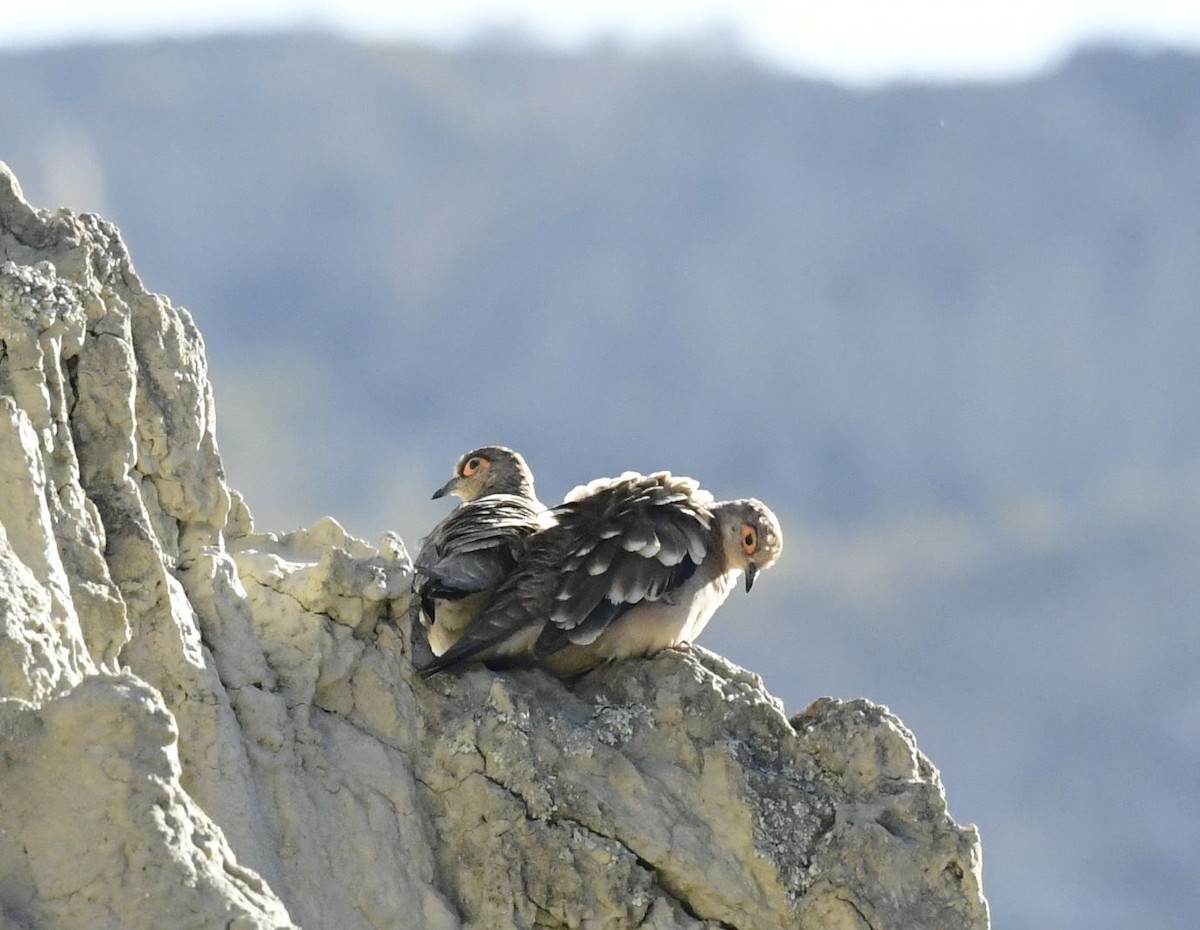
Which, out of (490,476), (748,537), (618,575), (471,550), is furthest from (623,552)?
(490,476)

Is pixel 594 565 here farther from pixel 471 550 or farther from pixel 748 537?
pixel 748 537

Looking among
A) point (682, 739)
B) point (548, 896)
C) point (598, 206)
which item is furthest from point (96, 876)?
point (598, 206)

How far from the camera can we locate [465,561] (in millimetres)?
9273

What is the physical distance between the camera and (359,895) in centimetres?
758

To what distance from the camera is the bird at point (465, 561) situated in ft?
29.3

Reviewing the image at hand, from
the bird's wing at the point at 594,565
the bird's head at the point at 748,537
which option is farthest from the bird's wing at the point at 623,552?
the bird's head at the point at 748,537

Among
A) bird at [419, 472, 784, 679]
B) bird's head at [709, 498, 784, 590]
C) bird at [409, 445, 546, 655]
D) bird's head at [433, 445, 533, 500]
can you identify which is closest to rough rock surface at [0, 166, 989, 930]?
bird at [419, 472, 784, 679]

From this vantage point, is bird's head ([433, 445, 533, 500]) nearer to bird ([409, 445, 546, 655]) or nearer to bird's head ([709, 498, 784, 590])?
bird ([409, 445, 546, 655])

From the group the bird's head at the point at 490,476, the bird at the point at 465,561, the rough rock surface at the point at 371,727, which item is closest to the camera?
the rough rock surface at the point at 371,727

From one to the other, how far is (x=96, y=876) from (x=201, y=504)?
268cm

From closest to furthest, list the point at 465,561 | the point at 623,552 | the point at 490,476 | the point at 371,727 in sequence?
the point at 371,727
the point at 465,561
the point at 623,552
the point at 490,476

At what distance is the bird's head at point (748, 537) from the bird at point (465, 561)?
926 mm

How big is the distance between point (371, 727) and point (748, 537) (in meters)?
2.47

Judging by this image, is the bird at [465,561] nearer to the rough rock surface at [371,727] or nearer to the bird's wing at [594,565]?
the bird's wing at [594,565]
